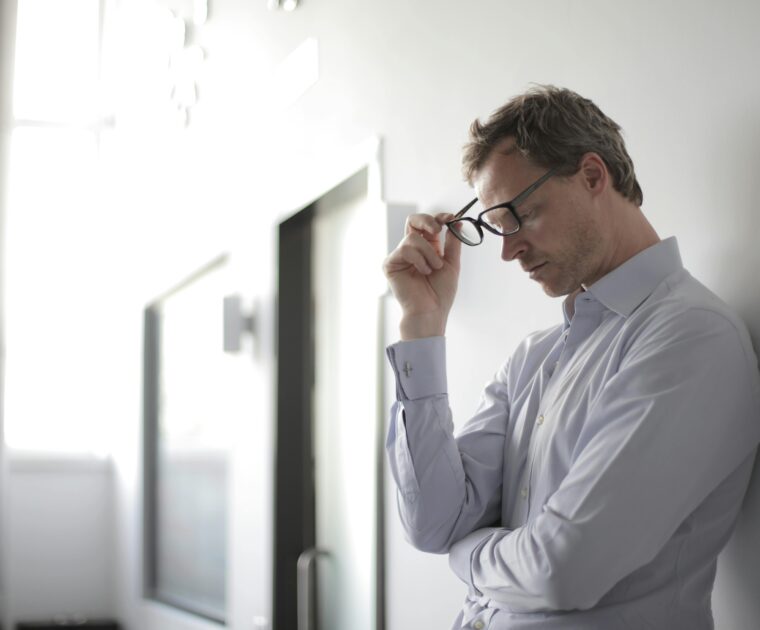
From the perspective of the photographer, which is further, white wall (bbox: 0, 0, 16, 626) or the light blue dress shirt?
white wall (bbox: 0, 0, 16, 626)

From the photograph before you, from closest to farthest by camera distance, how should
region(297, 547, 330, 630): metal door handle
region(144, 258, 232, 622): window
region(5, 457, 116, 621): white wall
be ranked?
region(297, 547, 330, 630): metal door handle → region(144, 258, 232, 622): window → region(5, 457, 116, 621): white wall

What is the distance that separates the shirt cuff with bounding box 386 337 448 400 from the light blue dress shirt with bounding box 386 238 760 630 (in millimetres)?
169

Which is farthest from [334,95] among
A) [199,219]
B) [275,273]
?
[199,219]

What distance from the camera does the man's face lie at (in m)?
1.52

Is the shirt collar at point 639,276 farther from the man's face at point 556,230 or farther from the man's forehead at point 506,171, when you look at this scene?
the man's forehead at point 506,171

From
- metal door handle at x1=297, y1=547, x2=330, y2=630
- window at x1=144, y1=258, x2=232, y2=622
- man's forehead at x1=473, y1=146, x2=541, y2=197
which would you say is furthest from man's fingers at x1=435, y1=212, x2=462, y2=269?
window at x1=144, y1=258, x2=232, y2=622

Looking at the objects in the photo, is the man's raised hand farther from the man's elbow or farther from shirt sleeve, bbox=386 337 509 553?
the man's elbow

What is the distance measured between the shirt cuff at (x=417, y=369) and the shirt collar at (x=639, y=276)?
0.35 metres

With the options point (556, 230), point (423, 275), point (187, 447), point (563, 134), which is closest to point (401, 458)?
point (423, 275)

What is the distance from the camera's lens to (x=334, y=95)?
3.22 m

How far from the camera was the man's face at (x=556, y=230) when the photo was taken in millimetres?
1519

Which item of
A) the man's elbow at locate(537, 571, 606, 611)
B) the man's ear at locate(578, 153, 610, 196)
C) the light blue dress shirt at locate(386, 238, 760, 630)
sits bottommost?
the man's elbow at locate(537, 571, 606, 611)

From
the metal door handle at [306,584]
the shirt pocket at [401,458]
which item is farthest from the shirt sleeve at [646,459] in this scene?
the metal door handle at [306,584]

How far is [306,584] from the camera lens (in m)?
3.56
